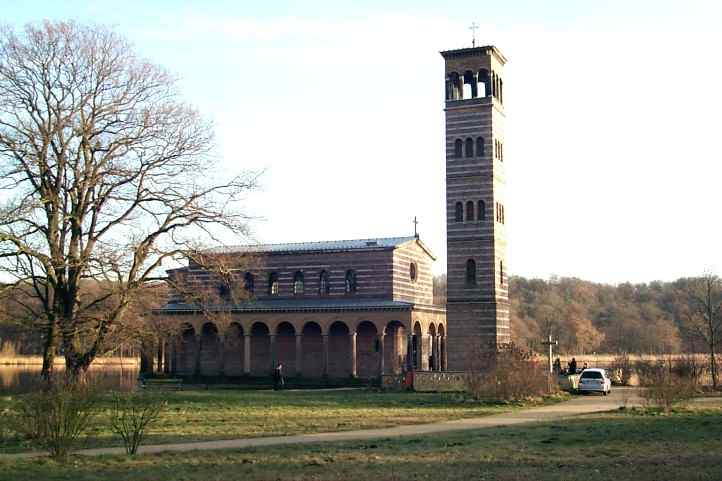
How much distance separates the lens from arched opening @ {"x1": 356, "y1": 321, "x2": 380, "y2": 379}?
56.4m

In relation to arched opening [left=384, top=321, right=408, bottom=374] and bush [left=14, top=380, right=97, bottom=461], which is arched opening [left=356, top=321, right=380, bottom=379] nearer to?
arched opening [left=384, top=321, right=408, bottom=374]

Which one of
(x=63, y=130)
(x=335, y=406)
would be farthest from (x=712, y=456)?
(x=63, y=130)

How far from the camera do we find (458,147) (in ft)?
171

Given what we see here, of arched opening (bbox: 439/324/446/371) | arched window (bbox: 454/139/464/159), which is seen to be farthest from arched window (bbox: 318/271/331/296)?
arched window (bbox: 454/139/464/159)

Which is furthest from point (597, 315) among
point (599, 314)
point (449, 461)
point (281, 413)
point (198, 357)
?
point (449, 461)

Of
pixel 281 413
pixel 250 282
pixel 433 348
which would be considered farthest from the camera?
pixel 250 282

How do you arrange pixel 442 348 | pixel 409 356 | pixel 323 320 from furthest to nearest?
1. pixel 442 348
2. pixel 323 320
3. pixel 409 356

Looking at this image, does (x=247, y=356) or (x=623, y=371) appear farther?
(x=247, y=356)

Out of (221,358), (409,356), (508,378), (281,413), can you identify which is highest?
(409,356)

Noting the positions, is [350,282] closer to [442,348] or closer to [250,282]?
[250,282]

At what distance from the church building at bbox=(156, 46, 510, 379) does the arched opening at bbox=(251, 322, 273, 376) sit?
7cm

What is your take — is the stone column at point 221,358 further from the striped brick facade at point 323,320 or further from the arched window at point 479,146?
the arched window at point 479,146

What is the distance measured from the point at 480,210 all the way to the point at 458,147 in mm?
4133

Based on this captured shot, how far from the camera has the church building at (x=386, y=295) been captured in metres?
50.9
